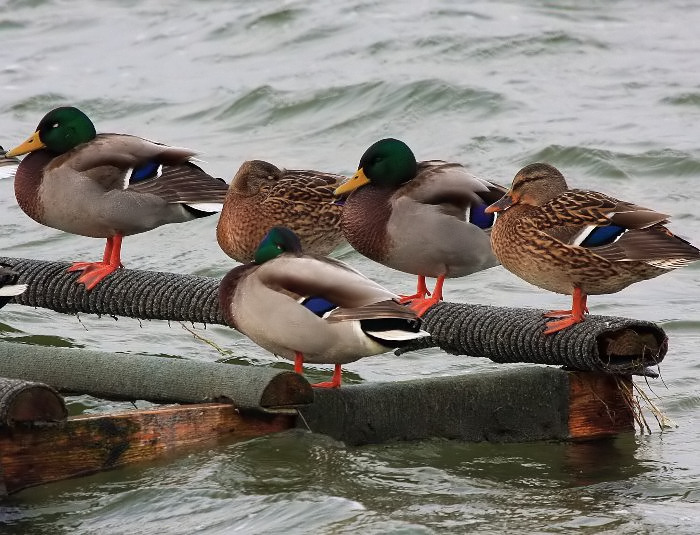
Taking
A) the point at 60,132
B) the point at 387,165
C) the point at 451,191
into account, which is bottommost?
the point at 451,191

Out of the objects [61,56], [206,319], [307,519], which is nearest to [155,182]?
[206,319]

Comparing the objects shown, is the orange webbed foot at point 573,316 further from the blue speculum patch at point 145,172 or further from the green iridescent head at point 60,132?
the green iridescent head at point 60,132

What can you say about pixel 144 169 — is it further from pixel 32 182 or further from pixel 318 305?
pixel 318 305

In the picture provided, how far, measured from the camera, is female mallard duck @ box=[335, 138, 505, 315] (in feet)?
22.0

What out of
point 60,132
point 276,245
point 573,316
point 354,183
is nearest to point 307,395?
point 276,245

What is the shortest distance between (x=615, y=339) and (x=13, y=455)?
2374 mm

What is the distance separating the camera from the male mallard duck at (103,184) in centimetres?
707

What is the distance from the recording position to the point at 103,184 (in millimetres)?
7086

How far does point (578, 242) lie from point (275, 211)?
5.25 ft

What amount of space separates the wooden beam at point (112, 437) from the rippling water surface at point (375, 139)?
61 millimetres

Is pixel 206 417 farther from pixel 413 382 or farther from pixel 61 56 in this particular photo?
pixel 61 56

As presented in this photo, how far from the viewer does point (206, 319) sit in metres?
6.91

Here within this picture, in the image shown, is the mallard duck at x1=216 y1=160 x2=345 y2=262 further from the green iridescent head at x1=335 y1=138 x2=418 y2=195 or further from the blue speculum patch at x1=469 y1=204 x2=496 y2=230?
the blue speculum patch at x1=469 y1=204 x2=496 y2=230

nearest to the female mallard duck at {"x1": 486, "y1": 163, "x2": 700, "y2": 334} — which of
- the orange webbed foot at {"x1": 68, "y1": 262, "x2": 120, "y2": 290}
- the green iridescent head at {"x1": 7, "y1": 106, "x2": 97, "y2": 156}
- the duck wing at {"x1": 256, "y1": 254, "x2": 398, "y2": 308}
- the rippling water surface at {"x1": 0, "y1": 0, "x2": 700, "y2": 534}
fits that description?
the rippling water surface at {"x1": 0, "y1": 0, "x2": 700, "y2": 534}
